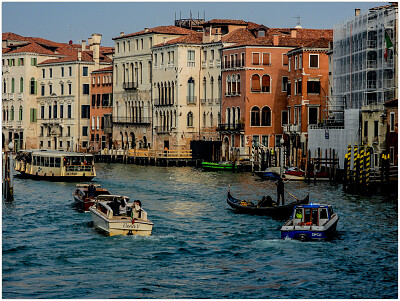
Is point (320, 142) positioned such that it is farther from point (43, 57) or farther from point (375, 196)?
point (43, 57)

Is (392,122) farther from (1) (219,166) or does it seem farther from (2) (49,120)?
(2) (49,120)

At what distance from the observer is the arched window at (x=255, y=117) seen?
234 feet

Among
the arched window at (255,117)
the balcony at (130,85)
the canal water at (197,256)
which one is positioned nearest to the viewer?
the canal water at (197,256)

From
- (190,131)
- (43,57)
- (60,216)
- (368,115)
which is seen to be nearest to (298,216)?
(60,216)

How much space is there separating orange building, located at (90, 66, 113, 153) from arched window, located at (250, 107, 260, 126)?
2077 centimetres

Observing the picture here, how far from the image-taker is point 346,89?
5734cm

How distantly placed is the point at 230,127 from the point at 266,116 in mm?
2921

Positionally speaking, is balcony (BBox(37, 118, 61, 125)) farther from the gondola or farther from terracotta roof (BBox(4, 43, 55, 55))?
the gondola

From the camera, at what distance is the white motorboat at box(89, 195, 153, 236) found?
29266mm

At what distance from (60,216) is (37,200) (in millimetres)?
6410

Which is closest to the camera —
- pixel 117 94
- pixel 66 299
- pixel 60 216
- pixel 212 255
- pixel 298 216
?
pixel 66 299

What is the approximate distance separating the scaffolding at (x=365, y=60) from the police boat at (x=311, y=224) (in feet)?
70.8

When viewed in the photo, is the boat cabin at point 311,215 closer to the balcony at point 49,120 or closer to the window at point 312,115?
the window at point 312,115

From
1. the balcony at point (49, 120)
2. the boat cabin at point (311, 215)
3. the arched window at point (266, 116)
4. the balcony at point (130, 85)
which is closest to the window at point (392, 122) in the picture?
the boat cabin at point (311, 215)
